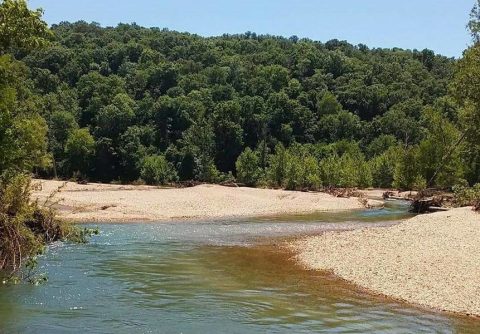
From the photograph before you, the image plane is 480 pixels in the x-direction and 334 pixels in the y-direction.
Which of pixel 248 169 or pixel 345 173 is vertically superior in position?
pixel 248 169

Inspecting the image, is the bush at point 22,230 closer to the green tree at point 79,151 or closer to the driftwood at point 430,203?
the driftwood at point 430,203

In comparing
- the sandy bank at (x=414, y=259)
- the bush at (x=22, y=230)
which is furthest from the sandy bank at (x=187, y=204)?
the sandy bank at (x=414, y=259)

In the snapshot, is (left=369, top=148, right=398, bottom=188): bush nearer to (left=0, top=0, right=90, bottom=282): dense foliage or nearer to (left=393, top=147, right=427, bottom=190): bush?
(left=393, top=147, right=427, bottom=190): bush

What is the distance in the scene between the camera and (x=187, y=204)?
6250 centimetres

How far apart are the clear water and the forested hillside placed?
65500 millimetres

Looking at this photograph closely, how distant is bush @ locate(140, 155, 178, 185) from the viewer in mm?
112875

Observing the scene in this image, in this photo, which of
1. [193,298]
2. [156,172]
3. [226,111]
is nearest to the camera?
[193,298]

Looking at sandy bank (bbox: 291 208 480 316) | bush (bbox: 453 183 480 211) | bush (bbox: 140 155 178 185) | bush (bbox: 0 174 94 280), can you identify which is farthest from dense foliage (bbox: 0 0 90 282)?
bush (bbox: 140 155 178 185)

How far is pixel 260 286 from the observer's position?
23469mm

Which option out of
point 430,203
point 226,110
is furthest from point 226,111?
point 430,203

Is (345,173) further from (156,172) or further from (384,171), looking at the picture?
(156,172)

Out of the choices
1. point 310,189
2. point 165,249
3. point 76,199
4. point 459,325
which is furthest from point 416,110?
point 459,325

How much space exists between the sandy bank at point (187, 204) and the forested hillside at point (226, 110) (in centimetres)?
2350

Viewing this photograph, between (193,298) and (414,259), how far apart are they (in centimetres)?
1158
